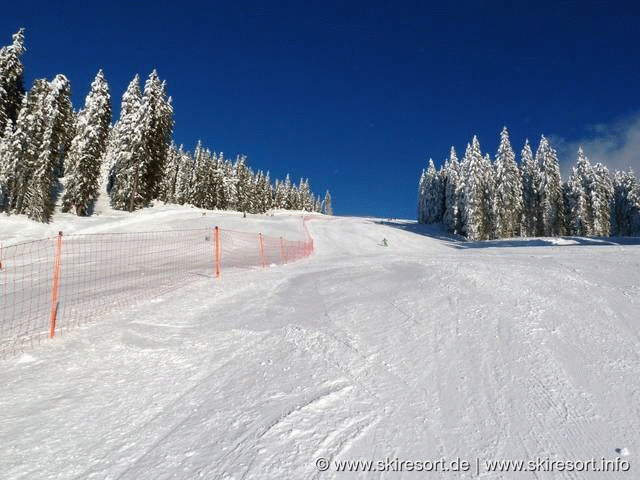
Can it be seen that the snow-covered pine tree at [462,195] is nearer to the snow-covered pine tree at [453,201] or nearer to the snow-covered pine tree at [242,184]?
the snow-covered pine tree at [453,201]

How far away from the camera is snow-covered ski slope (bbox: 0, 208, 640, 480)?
3.30 meters

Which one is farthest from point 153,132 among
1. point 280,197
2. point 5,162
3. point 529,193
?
point 280,197

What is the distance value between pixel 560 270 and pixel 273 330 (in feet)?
22.6

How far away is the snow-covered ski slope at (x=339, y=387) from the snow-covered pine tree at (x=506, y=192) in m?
49.8

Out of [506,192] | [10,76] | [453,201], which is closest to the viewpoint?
[10,76]

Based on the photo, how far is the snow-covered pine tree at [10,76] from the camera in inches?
1517

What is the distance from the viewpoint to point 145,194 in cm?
4750

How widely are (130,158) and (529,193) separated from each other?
5630 cm

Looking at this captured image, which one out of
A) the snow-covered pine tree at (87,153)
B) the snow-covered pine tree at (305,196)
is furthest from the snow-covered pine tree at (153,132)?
the snow-covered pine tree at (305,196)

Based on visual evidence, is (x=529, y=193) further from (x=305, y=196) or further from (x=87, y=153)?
(x=305, y=196)

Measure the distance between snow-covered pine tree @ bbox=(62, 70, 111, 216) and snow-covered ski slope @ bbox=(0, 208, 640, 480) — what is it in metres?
37.6

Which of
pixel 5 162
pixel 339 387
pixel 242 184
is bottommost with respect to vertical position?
pixel 339 387

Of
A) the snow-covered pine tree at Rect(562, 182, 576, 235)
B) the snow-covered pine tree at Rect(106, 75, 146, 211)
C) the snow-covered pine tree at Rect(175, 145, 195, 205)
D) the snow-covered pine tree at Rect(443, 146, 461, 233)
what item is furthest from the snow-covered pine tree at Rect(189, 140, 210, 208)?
the snow-covered pine tree at Rect(562, 182, 576, 235)

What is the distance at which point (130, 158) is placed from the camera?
43969 millimetres
